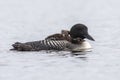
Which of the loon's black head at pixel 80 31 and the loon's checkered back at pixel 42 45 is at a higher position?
the loon's black head at pixel 80 31

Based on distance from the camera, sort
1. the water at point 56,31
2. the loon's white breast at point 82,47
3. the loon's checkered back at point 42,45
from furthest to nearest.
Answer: the loon's white breast at point 82,47 → the loon's checkered back at point 42,45 → the water at point 56,31

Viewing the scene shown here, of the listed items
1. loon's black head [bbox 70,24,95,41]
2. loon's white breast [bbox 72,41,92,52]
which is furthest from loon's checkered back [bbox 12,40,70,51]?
loon's black head [bbox 70,24,95,41]

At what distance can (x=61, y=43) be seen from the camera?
23.2m

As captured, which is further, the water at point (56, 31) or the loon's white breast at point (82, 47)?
the loon's white breast at point (82, 47)

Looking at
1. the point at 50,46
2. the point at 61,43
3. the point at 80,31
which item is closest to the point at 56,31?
the point at 80,31

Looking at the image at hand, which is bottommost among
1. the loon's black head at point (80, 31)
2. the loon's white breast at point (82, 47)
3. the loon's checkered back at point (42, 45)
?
the loon's white breast at point (82, 47)

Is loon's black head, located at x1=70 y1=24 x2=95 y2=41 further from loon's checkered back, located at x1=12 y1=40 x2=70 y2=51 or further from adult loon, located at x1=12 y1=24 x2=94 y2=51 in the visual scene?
loon's checkered back, located at x1=12 y1=40 x2=70 y2=51

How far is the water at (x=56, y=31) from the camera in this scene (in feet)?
63.2

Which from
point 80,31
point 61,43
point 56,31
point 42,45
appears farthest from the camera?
point 56,31

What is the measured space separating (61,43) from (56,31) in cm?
645

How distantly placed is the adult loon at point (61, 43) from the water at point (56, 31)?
0.32 meters

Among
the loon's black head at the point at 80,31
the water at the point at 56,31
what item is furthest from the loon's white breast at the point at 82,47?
the loon's black head at the point at 80,31

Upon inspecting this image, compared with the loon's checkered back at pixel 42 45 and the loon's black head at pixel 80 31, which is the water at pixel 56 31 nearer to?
the loon's checkered back at pixel 42 45

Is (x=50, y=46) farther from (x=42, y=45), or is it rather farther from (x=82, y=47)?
(x=82, y=47)
